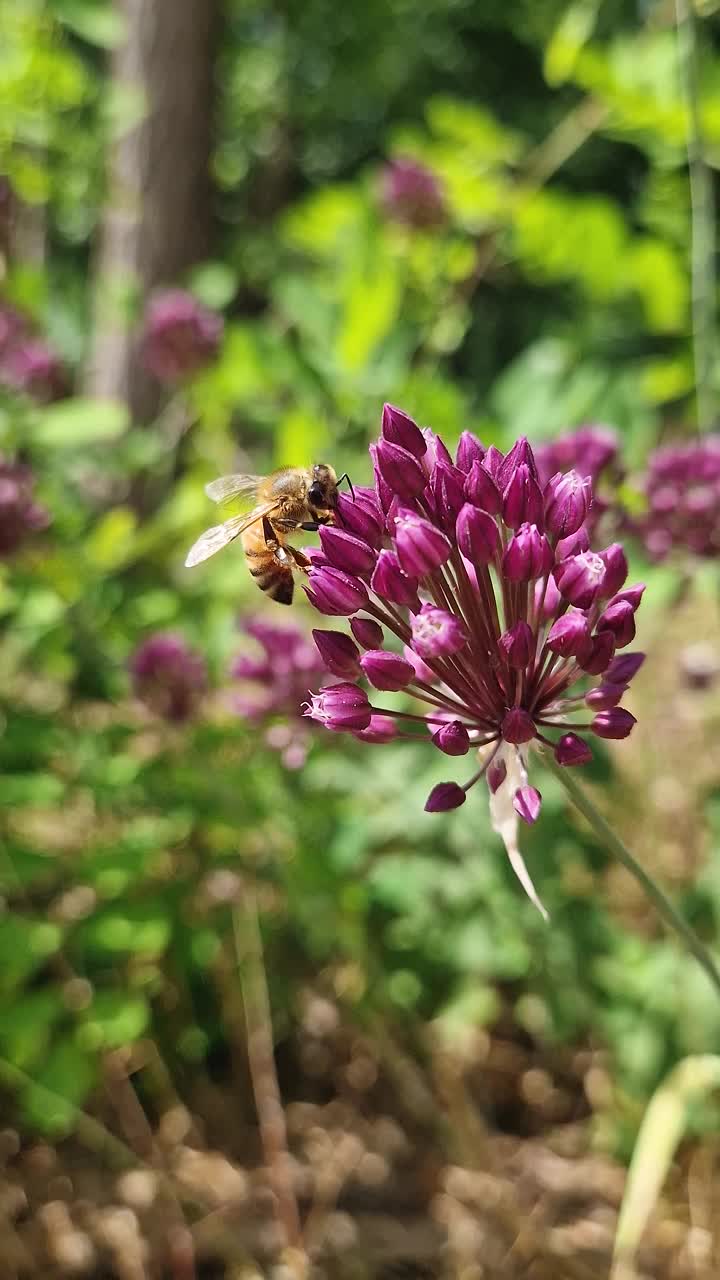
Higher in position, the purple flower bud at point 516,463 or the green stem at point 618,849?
the purple flower bud at point 516,463

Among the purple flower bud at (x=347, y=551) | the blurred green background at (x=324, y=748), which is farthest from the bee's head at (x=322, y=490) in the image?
the blurred green background at (x=324, y=748)

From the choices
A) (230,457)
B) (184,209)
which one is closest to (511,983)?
(230,457)

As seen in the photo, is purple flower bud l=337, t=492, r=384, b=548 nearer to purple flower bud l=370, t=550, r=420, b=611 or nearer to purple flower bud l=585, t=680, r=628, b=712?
purple flower bud l=370, t=550, r=420, b=611

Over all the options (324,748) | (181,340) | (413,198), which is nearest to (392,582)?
(324,748)

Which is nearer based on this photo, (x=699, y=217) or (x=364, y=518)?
(x=364, y=518)

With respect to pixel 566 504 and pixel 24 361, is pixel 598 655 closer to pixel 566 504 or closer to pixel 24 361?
pixel 566 504

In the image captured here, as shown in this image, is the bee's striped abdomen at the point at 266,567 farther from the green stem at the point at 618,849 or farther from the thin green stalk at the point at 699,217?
the thin green stalk at the point at 699,217

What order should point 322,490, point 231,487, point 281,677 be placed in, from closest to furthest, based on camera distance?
point 322,490
point 231,487
point 281,677
